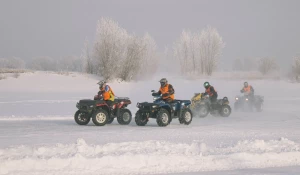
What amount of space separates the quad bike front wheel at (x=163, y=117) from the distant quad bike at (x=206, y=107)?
4.73 metres

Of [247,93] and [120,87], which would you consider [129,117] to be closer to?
[247,93]

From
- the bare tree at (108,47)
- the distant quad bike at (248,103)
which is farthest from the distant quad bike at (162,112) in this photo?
the bare tree at (108,47)

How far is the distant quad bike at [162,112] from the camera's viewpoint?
53.8ft

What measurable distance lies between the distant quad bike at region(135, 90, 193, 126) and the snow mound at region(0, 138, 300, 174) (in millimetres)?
5776

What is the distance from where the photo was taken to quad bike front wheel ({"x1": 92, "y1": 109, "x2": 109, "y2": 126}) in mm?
16422

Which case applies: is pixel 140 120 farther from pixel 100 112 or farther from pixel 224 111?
pixel 224 111

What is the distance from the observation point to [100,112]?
54.2 ft

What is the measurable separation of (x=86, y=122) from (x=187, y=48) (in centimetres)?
6546

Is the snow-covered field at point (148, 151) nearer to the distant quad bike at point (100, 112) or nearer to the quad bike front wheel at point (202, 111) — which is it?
the distant quad bike at point (100, 112)

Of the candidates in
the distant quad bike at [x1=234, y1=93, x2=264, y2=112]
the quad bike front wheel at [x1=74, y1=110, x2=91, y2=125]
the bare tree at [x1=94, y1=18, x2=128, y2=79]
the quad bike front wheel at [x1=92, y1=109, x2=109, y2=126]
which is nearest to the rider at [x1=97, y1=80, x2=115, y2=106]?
the quad bike front wheel at [x1=92, y1=109, x2=109, y2=126]

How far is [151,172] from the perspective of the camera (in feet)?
27.0

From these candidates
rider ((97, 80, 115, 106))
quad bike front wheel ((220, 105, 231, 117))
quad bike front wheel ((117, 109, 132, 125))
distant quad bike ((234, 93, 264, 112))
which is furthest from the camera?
distant quad bike ((234, 93, 264, 112))

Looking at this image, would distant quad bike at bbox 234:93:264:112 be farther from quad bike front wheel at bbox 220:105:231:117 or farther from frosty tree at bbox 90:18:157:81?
frosty tree at bbox 90:18:157:81

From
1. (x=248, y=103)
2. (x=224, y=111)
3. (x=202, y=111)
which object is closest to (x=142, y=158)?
(x=202, y=111)
